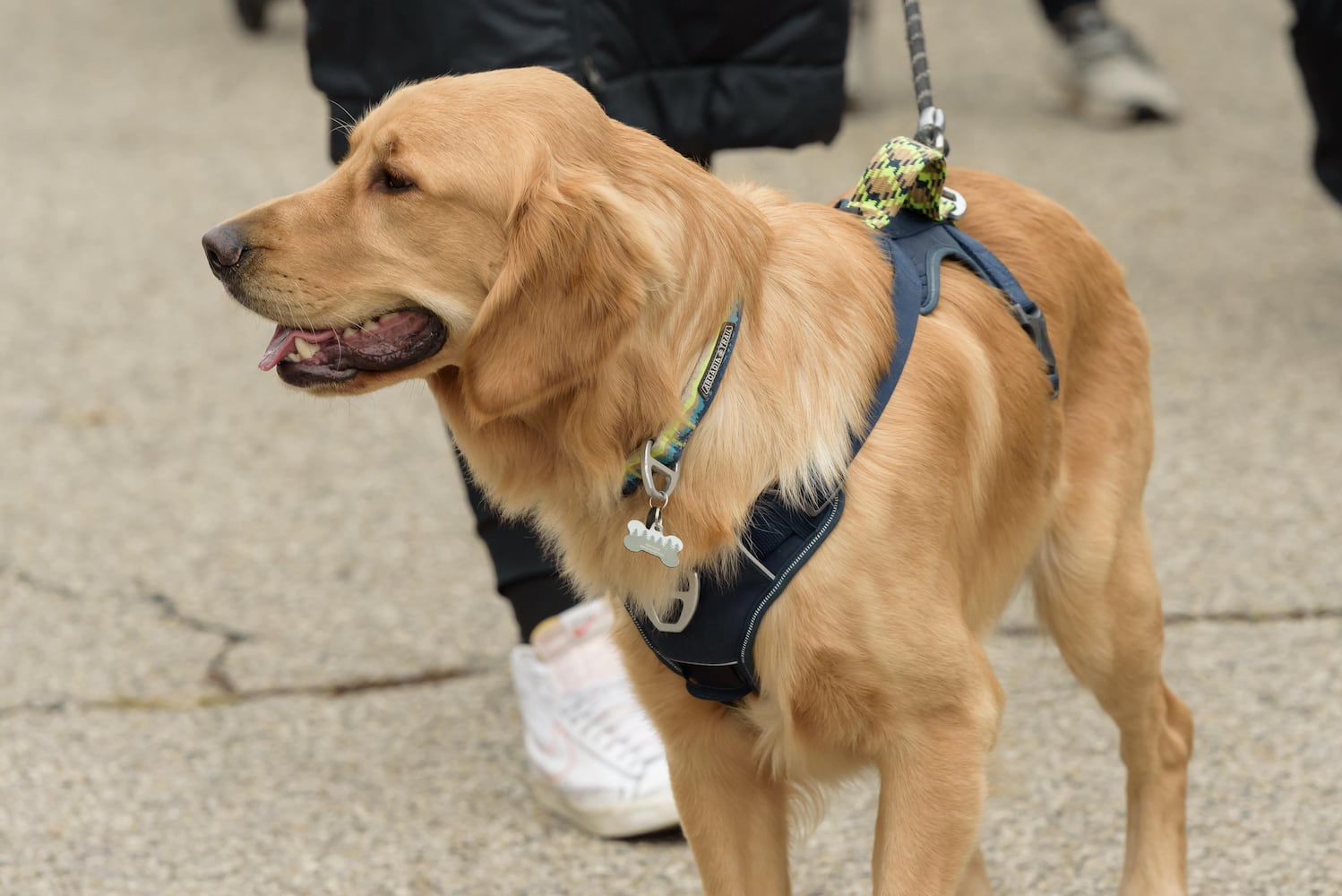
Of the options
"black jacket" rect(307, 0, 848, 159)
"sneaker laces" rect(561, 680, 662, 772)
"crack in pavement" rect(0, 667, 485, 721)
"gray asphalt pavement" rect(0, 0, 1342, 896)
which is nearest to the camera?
"black jacket" rect(307, 0, 848, 159)

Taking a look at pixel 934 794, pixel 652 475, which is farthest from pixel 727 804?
pixel 652 475

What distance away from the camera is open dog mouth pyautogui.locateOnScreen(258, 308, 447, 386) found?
2.09 m

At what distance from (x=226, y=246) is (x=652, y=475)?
0.67 meters

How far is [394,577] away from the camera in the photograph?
429 centimetres

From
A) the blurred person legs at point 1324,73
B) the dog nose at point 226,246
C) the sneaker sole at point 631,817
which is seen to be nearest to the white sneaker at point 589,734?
the sneaker sole at point 631,817

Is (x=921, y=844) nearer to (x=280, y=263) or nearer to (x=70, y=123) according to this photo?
A: (x=280, y=263)

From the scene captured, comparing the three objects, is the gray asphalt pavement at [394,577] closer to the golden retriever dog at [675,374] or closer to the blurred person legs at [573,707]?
the blurred person legs at [573,707]

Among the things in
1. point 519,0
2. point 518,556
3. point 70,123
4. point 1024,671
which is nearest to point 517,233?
point 519,0

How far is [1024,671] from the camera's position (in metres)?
3.56

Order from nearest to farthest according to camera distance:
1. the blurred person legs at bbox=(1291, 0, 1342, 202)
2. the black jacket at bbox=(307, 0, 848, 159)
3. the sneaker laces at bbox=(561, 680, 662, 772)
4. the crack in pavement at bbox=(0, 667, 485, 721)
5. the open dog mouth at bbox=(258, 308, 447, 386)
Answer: the open dog mouth at bbox=(258, 308, 447, 386), the black jacket at bbox=(307, 0, 848, 159), the sneaker laces at bbox=(561, 680, 662, 772), the crack in pavement at bbox=(0, 667, 485, 721), the blurred person legs at bbox=(1291, 0, 1342, 202)

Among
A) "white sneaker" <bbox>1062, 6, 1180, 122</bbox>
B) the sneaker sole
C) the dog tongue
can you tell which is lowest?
"white sneaker" <bbox>1062, 6, 1180, 122</bbox>

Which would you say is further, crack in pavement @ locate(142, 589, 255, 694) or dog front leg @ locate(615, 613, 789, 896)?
crack in pavement @ locate(142, 589, 255, 694)

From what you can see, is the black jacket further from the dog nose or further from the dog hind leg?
the dog hind leg

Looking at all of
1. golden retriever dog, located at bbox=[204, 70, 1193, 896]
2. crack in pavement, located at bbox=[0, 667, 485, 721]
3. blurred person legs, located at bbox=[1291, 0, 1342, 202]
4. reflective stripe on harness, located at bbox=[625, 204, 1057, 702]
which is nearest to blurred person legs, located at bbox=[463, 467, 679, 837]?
crack in pavement, located at bbox=[0, 667, 485, 721]
